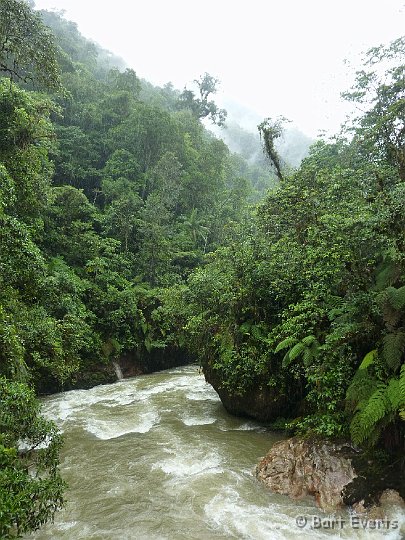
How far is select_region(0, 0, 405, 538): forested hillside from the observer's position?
6160 mm

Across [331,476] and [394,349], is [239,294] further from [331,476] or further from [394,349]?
[331,476]

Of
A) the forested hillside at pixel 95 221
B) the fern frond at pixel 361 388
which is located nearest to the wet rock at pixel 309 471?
the fern frond at pixel 361 388

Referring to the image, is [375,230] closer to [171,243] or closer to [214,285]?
[214,285]

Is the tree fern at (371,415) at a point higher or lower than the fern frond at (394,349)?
lower

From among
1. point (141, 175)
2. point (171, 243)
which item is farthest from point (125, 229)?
point (141, 175)

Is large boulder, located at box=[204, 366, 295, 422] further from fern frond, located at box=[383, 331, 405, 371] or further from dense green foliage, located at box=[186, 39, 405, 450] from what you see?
fern frond, located at box=[383, 331, 405, 371]

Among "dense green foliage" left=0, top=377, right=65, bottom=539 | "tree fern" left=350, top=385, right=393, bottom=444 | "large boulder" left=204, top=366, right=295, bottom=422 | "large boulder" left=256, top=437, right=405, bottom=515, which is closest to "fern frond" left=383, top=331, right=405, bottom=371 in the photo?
"tree fern" left=350, top=385, right=393, bottom=444

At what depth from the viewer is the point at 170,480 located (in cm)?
702

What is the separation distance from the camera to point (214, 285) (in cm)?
1107

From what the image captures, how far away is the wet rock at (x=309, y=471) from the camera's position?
603 centimetres

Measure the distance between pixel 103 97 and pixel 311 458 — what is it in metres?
35.0

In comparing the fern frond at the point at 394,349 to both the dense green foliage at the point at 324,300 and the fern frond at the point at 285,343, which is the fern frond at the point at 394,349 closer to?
the dense green foliage at the point at 324,300

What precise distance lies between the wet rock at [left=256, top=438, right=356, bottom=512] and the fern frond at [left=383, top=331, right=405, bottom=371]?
171cm

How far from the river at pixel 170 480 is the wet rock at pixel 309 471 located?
20 centimetres
